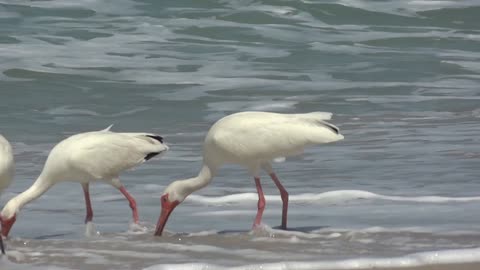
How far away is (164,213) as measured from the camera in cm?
820

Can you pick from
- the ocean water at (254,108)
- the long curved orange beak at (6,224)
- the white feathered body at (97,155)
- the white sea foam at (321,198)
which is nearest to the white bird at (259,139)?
the ocean water at (254,108)

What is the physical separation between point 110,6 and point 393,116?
9.46 m

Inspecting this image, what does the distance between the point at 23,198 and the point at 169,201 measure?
911mm

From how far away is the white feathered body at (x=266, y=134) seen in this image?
27.2 feet

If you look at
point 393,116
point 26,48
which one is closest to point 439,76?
point 393,116

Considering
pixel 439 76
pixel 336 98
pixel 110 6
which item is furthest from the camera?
pixel 110 6

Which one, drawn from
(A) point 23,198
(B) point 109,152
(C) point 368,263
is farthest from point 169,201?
(C) point 368,263

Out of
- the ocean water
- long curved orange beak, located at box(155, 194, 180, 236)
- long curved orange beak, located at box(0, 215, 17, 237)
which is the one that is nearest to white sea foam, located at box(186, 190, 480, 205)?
the ocean water

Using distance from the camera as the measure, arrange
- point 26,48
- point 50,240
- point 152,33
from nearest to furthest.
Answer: point 50,240 → point 26,48 → point 152,33

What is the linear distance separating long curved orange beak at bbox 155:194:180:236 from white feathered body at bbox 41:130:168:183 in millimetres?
407

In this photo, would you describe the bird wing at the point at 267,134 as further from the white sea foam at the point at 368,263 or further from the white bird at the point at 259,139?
the white sea foam at the point at 368,263

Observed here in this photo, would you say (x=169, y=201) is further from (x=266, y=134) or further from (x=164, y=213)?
(x=266, y=134)

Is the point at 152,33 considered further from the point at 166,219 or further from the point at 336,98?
the point at 166,219

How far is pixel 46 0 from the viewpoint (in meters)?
22.5
